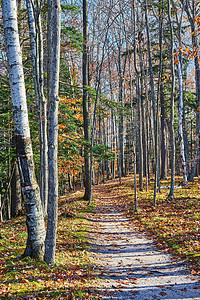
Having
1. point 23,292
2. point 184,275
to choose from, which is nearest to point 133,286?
point 184,275

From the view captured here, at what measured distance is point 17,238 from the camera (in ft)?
22.0

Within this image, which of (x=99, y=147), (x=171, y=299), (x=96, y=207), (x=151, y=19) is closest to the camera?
(x=171, y=299)

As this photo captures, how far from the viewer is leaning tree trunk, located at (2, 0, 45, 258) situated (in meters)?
4.17

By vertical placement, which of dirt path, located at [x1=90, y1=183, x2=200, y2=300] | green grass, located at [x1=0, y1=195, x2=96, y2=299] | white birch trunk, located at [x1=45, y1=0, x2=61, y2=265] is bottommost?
dirt path, located at [x1=90, y1=183, x2=200, y2=300]

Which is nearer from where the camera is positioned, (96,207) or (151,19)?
(96,207)

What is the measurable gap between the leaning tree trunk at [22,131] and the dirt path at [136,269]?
1.62 metres

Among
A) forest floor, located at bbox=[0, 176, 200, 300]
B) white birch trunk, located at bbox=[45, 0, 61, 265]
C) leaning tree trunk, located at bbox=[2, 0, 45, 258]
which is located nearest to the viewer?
forest floor, located at bbox=[0, 176, 200, 300]

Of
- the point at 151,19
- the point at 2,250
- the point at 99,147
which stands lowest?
the point at 2,250

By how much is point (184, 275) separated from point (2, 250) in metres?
4.24

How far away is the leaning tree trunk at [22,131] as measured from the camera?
13.7ft

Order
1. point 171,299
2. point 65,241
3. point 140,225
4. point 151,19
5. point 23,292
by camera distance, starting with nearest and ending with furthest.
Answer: point 23,292 < point 171,299 < point 65,241 < point 140,225 < point 151,19

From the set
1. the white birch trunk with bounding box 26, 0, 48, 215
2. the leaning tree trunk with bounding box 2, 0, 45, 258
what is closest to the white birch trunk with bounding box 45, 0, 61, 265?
the leaning tree trunk with bounding box 2, 0, 45, 258

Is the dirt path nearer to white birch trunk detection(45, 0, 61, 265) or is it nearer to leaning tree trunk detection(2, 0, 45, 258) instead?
white birch trunk detection(45, 0, 61, 265)

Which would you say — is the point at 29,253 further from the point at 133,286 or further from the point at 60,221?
the point at 60,221
